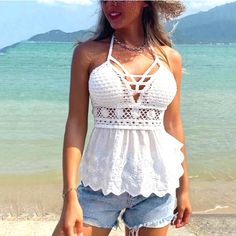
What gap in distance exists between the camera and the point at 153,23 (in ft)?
8.30

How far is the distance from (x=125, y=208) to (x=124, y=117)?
1.19 ft

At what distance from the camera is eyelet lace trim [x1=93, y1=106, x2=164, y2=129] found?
7.83 feet

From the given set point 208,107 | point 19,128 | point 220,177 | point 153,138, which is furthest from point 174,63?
point 208,107

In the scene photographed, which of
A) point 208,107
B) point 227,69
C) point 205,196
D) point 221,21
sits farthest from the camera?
point 221,21

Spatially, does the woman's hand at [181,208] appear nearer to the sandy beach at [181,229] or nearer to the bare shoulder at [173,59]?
the bare shoulder at [173,59]

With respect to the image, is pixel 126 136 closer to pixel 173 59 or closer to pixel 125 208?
pixel 125 208

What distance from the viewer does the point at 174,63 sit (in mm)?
2555

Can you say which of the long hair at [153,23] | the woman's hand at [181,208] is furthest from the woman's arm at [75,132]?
the woman's hand at [181,208]

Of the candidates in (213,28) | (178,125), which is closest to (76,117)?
(178,125)

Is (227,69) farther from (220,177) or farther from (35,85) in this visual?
(220,177)

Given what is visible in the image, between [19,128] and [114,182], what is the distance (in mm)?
8895

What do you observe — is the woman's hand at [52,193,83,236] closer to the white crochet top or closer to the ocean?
the white crochet top

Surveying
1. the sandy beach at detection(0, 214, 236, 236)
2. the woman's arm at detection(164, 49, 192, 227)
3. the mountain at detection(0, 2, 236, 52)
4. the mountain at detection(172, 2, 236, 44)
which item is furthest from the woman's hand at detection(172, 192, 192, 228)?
the mountain at detection(172, 2, 236, 44)

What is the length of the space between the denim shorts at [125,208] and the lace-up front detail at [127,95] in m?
0.27
